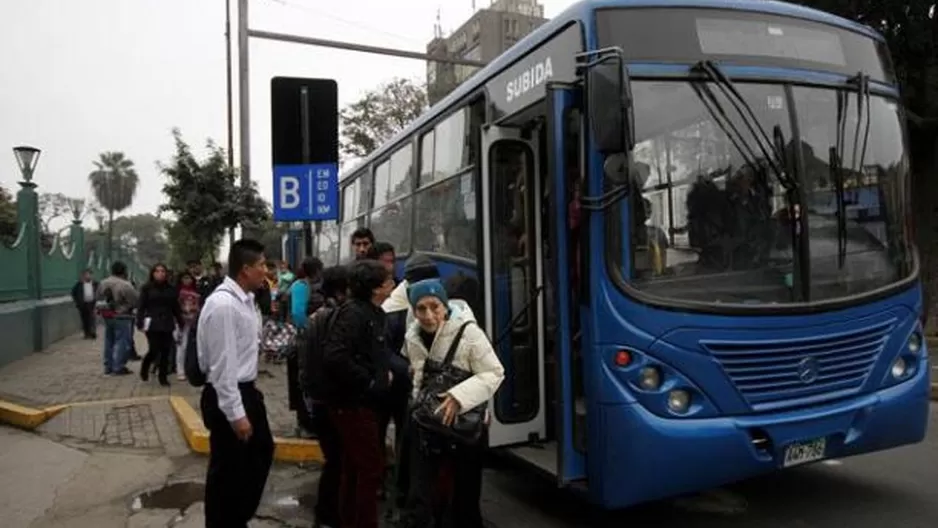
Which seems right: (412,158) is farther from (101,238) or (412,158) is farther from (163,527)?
(101,238)

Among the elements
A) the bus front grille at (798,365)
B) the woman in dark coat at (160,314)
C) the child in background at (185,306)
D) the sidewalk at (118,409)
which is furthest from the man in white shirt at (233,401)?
the woman in dark coat at (160,314)

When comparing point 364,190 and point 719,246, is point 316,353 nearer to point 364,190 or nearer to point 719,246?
point 719,246

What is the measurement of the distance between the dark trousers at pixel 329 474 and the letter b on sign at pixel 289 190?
3.26m

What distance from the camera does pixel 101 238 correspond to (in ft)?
108

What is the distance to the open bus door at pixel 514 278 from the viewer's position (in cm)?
533

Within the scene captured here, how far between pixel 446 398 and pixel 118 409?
6.40 meters

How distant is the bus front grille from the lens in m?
4.43

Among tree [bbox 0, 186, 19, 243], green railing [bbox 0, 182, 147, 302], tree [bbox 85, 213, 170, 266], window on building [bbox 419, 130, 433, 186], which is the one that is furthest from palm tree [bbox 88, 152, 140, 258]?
window on building [bbox 419, 130, 433, 186]

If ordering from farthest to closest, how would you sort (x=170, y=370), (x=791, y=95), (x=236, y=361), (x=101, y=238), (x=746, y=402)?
(x=101, y=238) → (x=170, y=370) → (x=791, y=95) → (x=746, y=402) → (x=236, y=361)

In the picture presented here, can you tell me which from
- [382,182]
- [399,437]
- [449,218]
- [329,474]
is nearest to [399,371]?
[399,437]

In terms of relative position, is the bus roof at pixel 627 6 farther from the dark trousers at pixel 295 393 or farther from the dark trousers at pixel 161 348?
the dark trousers at pixel 161 348

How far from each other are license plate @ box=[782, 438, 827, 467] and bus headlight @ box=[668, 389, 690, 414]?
665mm

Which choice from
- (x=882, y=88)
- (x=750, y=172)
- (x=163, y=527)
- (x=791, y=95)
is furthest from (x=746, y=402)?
(x=163, y=527)

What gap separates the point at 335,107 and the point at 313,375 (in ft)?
12.8
